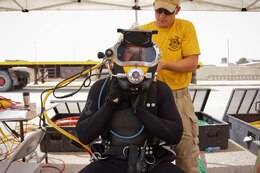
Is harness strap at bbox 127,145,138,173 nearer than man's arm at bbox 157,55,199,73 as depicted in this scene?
Yes

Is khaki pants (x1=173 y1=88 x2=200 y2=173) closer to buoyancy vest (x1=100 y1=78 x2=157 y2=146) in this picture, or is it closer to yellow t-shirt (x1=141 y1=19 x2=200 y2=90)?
yellow t-shirt (x1=141 y1=19 x2=200 y2=90)

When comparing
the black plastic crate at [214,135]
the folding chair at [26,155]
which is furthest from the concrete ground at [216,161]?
the folding chair at [26,155]

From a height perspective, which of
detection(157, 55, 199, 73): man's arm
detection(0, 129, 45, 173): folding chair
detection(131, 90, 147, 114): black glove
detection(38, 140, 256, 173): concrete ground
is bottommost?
detection(38, 140, 256, 173): concrete ground

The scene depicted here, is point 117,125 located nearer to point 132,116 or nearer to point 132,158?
point 132,116

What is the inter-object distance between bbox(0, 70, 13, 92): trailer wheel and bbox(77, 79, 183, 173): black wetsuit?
486 inches

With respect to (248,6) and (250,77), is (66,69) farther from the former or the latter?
(250,77)

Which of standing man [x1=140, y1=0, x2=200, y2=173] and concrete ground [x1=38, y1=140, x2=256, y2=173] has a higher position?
standing man [x1=140, y1=0, x2=200, y2=173]

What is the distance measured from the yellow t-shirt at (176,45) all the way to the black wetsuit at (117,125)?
463 mm

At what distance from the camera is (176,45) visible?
7.62ft

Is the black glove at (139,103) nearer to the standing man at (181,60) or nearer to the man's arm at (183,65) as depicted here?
the man's arm at (183,65)

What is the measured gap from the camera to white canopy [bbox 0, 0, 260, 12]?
701 cm

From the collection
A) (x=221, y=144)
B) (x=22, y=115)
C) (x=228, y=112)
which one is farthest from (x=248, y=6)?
(x=22, y=115)

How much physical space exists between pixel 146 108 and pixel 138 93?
14 centimetres

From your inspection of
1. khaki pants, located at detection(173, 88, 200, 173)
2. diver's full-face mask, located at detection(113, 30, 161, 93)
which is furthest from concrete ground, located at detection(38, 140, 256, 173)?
diver's full-face mask, located at detection(113, 30, 161, 93)
